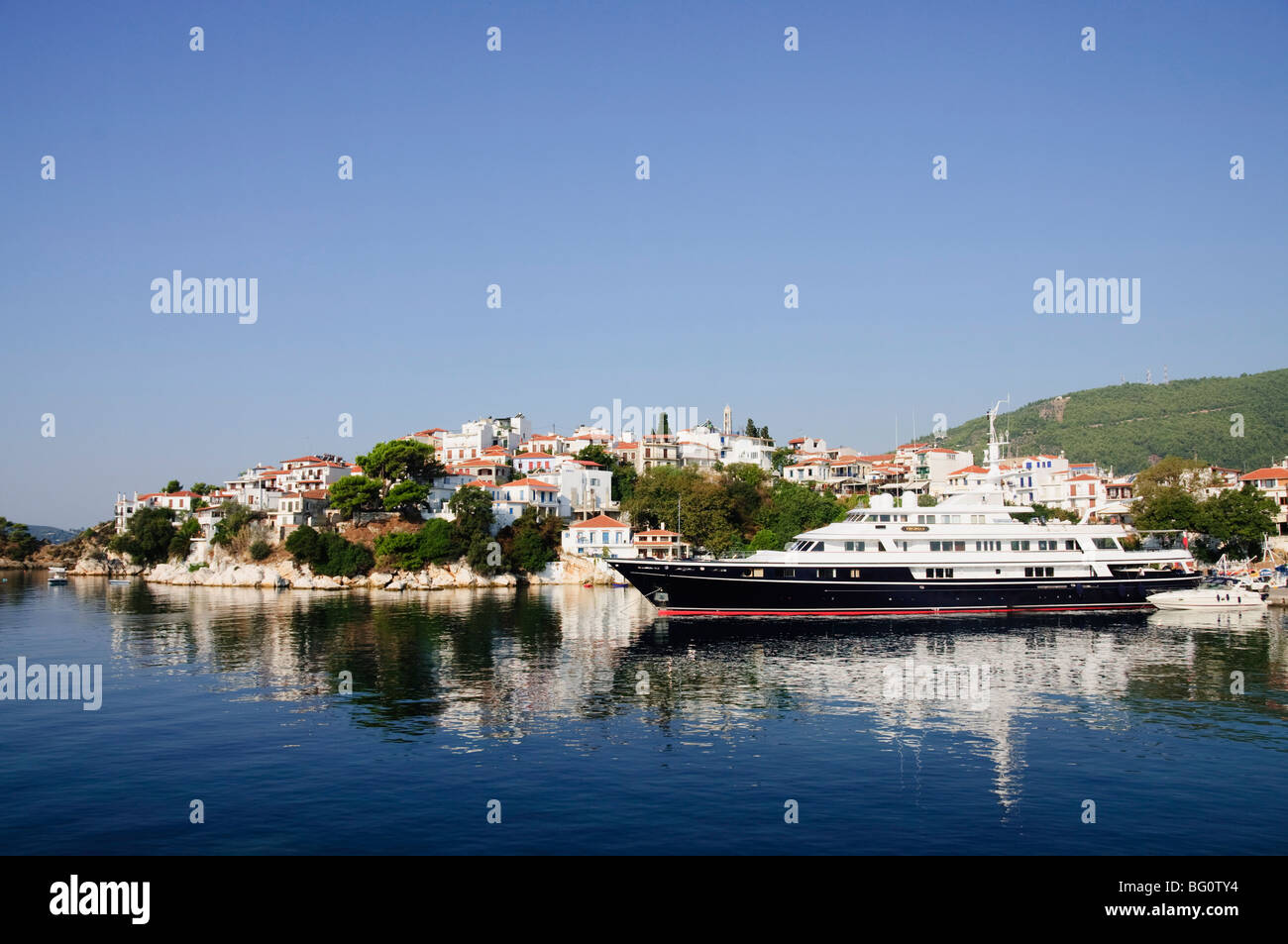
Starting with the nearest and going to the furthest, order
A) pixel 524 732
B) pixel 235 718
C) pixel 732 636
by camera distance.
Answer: pixel 524 732 → pixel 235 718 → pixel 732 636

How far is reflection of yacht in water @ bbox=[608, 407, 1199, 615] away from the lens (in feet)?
159

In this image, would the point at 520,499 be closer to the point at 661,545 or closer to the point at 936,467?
the point at 661,545

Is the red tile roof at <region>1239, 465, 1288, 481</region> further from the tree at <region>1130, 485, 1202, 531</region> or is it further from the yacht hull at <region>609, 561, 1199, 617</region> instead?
the yacht hull at <region>609, 561, 1199, 617</region>

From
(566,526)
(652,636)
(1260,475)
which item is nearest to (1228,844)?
(652,636)

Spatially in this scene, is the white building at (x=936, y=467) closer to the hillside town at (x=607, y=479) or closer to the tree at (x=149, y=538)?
the hillside town at (x=607, y=479)

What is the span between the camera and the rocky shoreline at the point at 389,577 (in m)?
81.2

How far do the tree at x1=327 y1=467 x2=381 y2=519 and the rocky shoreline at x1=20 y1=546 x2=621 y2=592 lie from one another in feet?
24.8

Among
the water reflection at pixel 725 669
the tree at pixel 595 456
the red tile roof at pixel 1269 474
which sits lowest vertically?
the water reflection at pixel 725 669

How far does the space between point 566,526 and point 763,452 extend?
3851 cm

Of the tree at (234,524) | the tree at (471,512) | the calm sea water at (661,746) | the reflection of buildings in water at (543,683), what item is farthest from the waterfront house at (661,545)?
the calm sea water at (661,746)

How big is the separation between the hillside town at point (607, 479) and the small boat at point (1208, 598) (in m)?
26.7

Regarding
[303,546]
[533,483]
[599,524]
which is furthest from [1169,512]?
[303,546]
